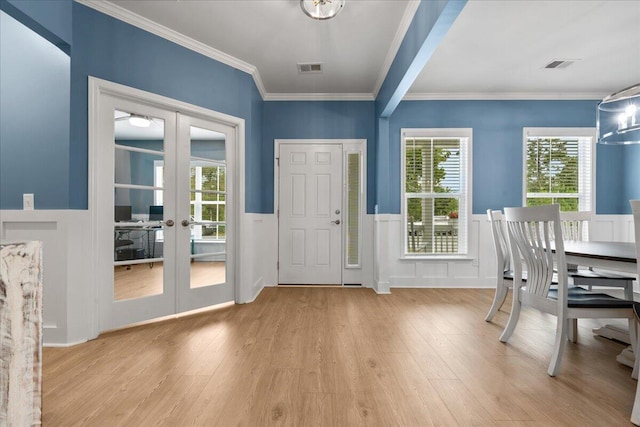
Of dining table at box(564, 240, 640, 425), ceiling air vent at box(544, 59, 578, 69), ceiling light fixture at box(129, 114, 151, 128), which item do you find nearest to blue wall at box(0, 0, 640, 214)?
ceiling light fixture at box(129, 114, 151, 128)

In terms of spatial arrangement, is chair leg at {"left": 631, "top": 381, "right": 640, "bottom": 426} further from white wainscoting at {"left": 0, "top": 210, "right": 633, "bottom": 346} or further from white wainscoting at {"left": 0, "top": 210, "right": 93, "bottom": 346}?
white wainscoting at {"left": 0, "top": 210, "right": 93, "bottom": 346}

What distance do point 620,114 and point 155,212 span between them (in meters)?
3.88

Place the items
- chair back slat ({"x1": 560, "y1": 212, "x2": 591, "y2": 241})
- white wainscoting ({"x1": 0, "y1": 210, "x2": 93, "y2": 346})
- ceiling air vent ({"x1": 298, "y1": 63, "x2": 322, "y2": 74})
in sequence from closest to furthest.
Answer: white wainscoting ({"x1": 0, "y1": 210, "x2": 93, "y2": 346}), chair back slat ({"x1": 560, "y1": 212, "x2": 591, "y2": 241}), ceiling air vent ({"x1": 298, "y1": 63, "x2": 322, "y2": 74})

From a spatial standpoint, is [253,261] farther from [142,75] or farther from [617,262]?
[617,262]

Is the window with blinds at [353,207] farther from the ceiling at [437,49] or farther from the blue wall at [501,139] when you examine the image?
the ceiling at [437,49]

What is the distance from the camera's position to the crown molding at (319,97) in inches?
186

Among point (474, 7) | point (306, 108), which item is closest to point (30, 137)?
point (306, 108)

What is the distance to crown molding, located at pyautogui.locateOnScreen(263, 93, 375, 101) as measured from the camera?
4.72 m

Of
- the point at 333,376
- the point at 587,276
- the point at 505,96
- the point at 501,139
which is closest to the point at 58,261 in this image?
the point at 333,376

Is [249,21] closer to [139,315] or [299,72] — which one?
[299,72]

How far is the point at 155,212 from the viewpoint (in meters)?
3.10

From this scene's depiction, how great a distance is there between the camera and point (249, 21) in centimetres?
302

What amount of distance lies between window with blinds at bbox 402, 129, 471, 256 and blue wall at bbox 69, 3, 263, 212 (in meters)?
2.14

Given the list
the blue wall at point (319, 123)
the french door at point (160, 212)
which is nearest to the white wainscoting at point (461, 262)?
the blue wall at point (319, 123)
